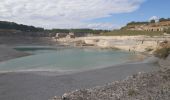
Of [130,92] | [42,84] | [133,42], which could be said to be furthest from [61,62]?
[133,42]

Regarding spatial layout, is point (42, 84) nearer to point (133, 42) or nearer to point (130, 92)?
point (130, 92)

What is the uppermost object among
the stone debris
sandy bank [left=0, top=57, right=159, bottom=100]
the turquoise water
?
the stone debris

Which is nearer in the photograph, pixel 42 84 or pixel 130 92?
pixel 130 92

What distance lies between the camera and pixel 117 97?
79.3ft

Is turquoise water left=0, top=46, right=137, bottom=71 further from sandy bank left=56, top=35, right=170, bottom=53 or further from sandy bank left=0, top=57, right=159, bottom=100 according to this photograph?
sandy bank left=56, top=35, right=170, bottom=53

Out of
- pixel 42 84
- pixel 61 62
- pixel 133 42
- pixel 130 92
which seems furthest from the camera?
pixel 133 42

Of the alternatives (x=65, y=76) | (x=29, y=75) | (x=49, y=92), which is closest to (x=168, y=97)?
(x=49, y=92)

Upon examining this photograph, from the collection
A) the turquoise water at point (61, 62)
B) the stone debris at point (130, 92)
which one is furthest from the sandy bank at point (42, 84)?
the turquoise water at point (61, 62)

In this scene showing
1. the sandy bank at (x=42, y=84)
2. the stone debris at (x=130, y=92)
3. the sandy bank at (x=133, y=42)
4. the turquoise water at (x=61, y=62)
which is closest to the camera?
the stone debris at (x=130, y=92)

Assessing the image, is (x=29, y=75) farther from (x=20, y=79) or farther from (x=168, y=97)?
(x=168, y=97)

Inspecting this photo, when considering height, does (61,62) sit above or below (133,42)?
below

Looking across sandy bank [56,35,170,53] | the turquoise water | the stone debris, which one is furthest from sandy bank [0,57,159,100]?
sandy bank [56,35,170,53]

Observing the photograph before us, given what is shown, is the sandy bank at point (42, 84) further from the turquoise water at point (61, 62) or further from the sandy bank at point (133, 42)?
the sandy bank at point (133, 42)

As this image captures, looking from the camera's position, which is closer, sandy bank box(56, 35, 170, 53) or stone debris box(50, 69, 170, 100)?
stone debris box(50, 69, 170, 100)
